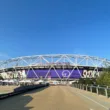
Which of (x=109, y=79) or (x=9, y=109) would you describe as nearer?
(x=9, y=109)

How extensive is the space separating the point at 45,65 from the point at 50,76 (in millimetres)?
9967

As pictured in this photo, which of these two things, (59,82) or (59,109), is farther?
(59,82)

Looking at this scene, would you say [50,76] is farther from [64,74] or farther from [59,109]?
[59,109]

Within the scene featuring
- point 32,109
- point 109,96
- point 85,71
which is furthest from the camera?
point 85,71

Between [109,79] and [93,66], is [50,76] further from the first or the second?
[109,79]

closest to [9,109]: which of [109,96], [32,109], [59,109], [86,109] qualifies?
[32,109]

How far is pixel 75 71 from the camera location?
198m

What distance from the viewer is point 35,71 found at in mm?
199875

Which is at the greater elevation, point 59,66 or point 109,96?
point 59,66

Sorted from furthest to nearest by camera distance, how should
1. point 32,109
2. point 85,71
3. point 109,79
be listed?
point 85,71 → point 109,79 → point 32,109

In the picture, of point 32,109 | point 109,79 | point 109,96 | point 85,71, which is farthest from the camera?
point 85,71

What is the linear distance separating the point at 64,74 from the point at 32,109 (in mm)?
185882

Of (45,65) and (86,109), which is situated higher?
(45,65)

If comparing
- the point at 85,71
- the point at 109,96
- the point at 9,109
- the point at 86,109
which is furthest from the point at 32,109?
the point at 85,71
